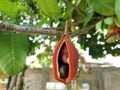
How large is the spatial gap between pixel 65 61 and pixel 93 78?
7.19ft

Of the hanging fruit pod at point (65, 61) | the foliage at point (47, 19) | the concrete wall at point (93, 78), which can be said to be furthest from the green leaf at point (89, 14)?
the concrete wall at point (93, 78)

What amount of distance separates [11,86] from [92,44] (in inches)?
27.3

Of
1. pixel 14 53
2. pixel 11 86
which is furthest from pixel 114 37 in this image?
pixel 11 86

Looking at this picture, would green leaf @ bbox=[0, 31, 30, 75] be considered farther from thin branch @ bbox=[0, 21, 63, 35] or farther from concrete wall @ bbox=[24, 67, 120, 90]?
concrete wall @ bbox=[24, 67, 120, 90]

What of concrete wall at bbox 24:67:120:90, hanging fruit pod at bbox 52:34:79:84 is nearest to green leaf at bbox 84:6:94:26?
hanging fruit pod at bbox 52:34:79:84

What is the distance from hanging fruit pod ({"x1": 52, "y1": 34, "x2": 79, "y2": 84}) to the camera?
42cm

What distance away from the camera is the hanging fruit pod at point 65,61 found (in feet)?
1.37

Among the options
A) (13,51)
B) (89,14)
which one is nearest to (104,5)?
(89,14)

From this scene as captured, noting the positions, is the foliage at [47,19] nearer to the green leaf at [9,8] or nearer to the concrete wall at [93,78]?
the green leaf at [9,8]

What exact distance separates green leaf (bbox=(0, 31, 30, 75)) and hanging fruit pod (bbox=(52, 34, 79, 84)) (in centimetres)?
14

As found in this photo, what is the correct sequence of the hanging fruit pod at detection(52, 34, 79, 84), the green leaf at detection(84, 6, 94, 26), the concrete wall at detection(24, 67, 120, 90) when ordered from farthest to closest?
the concrete wall at detection(24, 67, 120, 90)
the green leaf at detection(84, 6, 94, 26)
the hanging fruit pod at detection(52, 34, 79, 84)

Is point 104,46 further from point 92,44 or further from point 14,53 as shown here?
point 14,53

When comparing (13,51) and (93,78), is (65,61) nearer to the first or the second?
(13,51)

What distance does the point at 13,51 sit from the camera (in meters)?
0.56
